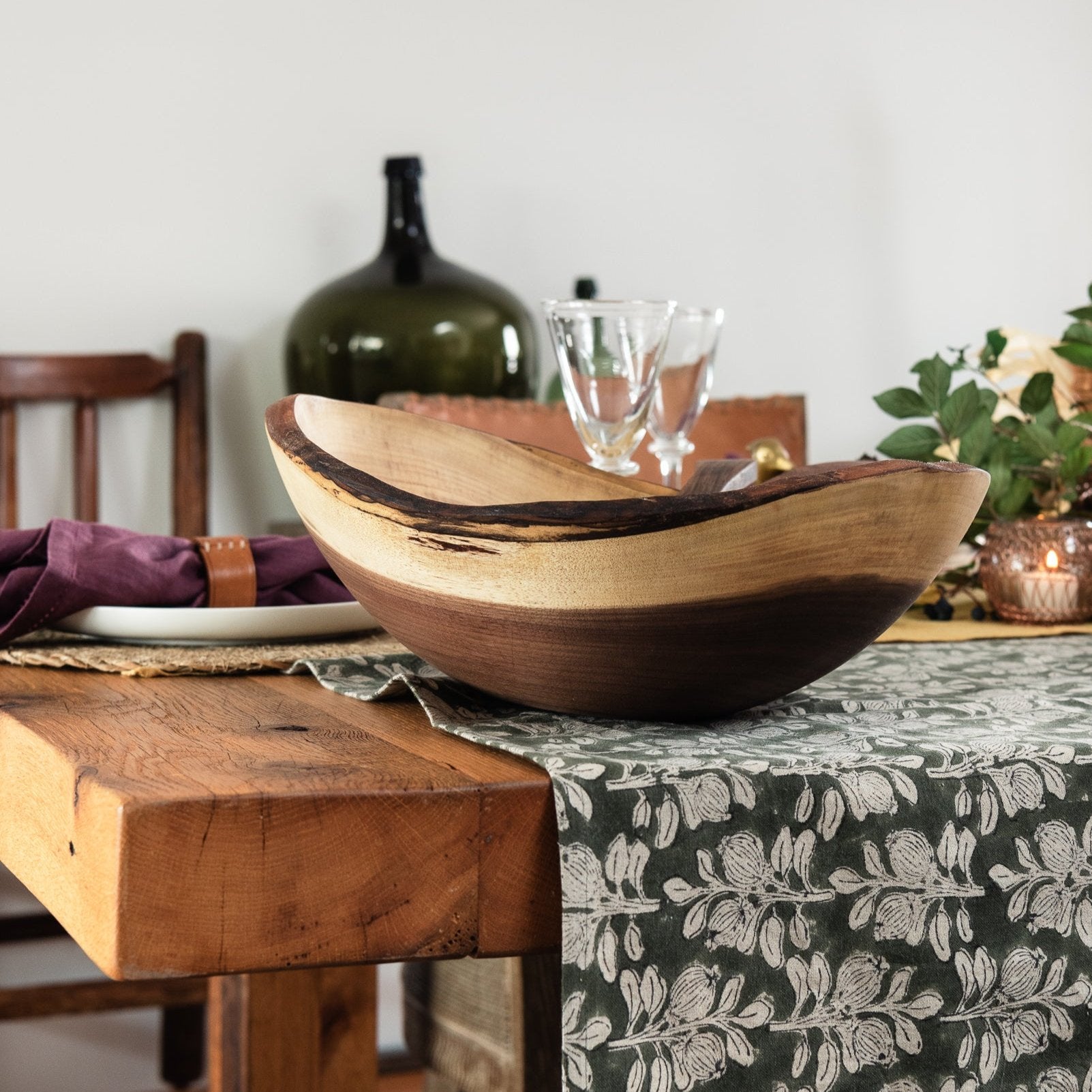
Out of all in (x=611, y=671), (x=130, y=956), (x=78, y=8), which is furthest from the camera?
(x=78, y=8)

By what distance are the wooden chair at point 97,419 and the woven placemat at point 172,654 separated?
92 centimetres

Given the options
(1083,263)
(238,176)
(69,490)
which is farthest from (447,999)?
(1083,263)

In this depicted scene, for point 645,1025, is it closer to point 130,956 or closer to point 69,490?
point 130,956

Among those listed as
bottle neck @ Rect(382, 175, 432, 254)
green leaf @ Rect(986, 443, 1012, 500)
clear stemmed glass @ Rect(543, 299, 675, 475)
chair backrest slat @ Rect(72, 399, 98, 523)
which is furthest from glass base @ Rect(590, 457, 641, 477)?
chair backrest slat @ Rect(72, 399, 98, 523)

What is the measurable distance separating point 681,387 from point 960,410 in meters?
0.18

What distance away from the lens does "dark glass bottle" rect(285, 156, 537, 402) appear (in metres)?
1.57

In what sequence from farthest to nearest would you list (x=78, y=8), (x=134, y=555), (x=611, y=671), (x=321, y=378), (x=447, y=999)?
(x=78, y=8) → (x=321, y=378) → (x=447, y=999) → (x=134, y=555) → (x=611, y=671)

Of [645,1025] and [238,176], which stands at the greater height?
[238,176]

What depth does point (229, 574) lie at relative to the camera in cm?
73

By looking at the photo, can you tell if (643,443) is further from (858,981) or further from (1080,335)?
(858,981)

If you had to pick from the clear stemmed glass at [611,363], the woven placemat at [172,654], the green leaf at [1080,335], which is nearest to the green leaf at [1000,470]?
the green leaf at [1080,335]

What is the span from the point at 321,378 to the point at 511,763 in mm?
1220

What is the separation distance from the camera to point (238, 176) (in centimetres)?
179

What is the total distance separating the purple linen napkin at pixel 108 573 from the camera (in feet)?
2.24
